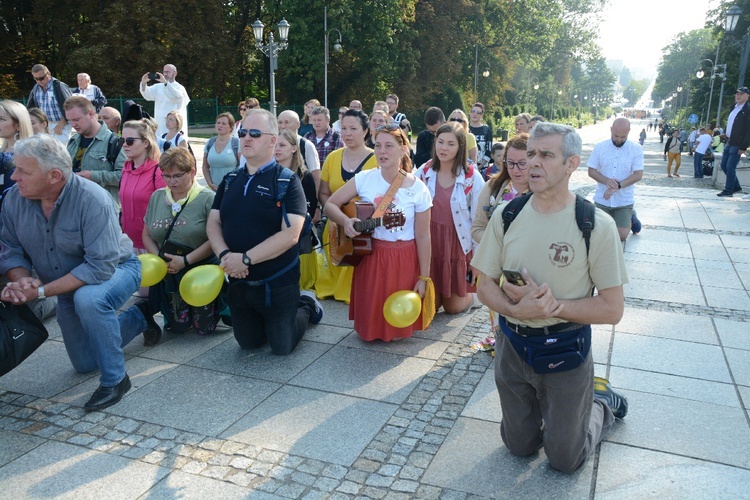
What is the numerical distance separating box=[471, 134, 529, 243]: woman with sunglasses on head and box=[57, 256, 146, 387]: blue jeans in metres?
2.77

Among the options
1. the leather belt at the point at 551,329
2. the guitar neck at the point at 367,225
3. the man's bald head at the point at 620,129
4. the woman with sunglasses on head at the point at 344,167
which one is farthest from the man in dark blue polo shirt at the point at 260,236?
the man's bald head at the point at 620,129

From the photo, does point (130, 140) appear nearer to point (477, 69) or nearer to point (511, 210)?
point (511, 210)

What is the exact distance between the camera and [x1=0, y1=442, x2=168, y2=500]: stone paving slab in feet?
10.8

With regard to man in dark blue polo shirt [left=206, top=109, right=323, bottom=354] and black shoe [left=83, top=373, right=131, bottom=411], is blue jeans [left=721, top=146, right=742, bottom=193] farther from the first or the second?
black shoe [left=83, top=373, right=131, bottom=411]

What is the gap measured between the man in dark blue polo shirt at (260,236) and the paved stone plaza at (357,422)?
384mm

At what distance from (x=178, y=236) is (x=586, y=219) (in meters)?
3.64

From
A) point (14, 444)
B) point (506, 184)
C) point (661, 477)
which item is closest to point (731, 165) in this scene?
point (506, 184)

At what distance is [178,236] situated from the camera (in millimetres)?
5379

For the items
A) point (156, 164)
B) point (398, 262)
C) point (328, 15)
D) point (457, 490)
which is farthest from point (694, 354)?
point (328, 15)

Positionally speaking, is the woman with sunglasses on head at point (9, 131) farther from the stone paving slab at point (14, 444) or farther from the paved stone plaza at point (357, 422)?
the stone paving slab at point (14, 444)

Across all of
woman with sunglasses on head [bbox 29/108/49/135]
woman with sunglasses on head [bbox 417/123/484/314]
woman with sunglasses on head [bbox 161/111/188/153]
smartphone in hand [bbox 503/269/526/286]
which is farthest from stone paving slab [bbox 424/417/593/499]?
woman with sunglasses on head [bbox 161/111/188/153]

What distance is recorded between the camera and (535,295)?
9.85 feet

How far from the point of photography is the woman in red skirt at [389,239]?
5301mm

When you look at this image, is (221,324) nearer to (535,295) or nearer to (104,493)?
(104,493)
